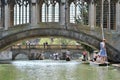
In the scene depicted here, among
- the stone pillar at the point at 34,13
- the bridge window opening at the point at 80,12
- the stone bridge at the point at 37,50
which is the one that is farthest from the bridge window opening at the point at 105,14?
the stone bridge at the point at 37,50

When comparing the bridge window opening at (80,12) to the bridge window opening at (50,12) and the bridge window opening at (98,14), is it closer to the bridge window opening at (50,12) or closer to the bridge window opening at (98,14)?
the bridge window opening at (98,14)

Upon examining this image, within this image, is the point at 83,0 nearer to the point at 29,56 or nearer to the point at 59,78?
the point at 59,78

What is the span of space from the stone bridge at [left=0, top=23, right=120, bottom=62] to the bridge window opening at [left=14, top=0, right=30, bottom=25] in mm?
770

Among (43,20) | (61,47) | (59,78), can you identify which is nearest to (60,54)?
(61,47)

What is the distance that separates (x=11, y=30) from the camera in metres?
28.5

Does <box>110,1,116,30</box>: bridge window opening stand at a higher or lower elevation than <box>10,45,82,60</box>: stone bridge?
higher

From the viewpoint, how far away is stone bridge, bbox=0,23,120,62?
28.1m

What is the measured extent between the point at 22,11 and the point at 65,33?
9.15ft

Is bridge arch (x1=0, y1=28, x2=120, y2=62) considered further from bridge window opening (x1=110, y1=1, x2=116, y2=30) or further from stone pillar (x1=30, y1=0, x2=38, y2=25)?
bridge window opening (x1=110, y1=1, x2=116, y2=30)

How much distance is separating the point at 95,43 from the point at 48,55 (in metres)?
35.7

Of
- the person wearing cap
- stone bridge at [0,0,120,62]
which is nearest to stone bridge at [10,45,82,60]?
stone bridge at [0,0,120,62]

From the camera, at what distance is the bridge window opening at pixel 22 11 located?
28516 mm

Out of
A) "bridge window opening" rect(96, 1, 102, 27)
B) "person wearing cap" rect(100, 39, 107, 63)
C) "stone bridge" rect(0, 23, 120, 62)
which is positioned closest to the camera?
"person wearing cap" rect(100, 39, 107, 63)

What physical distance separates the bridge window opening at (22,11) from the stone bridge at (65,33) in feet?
2.53
